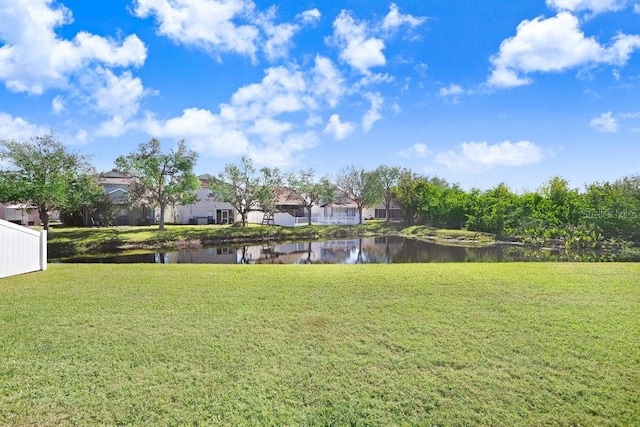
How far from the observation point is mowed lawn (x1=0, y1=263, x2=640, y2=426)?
271cm

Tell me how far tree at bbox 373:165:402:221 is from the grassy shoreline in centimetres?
502

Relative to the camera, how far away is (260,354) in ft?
11.6

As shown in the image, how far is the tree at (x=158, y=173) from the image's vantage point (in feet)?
78.2

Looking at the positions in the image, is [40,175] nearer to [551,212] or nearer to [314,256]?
[314,256]

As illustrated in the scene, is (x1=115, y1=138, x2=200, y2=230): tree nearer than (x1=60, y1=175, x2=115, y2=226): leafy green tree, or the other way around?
(x1=60, y1=175, x2=115, y2=226): leafy green tree

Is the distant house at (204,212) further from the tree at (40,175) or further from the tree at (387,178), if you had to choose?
the tree at (387,178)

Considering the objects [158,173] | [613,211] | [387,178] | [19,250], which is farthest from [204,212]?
[613,211]

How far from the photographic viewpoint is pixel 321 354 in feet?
11.6

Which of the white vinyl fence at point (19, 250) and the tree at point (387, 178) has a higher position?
the tree at point (387, 178)

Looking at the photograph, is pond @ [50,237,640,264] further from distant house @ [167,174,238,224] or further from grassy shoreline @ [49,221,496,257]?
distant house @ [167,174,238,224]

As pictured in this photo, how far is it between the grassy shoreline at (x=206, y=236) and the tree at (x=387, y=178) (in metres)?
5.02

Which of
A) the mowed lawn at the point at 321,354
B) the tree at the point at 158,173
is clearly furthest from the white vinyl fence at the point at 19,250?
the tree at the point at 158,173

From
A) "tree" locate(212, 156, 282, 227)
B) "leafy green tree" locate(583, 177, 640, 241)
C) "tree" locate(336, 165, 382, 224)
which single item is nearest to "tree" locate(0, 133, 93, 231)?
"tree" locate(212, 156, 282, 227)

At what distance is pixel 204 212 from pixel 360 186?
15.2m
